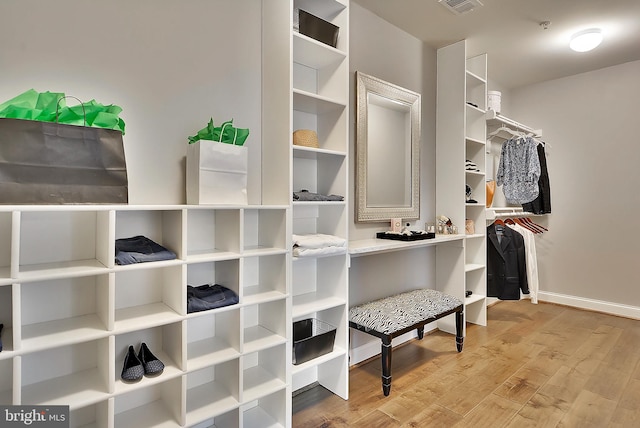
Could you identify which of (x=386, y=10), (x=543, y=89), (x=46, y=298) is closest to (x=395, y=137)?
(x=386, y=10)

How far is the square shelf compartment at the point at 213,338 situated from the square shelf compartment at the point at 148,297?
12cm

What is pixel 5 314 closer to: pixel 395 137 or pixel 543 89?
pixel 395 137

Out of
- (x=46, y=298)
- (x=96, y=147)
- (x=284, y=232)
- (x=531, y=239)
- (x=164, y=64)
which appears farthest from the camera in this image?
(x=531, y=239)

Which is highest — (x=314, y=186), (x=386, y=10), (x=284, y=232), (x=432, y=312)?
(x=386, y=10)

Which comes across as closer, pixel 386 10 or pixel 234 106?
pixel 234 106

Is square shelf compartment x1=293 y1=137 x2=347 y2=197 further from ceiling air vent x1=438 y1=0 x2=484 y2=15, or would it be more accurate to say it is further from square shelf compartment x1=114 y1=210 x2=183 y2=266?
ceiling air vent x1=438 y1=0 x2=484 y2=15

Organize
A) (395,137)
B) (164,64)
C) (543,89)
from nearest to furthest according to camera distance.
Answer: (164,64) < (395,137) < (543,89)

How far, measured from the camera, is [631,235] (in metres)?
3.78

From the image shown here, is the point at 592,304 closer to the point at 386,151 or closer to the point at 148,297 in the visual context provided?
the point at 386,151

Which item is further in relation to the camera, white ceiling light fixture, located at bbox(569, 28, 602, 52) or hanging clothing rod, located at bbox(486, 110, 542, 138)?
hanging clothing rod, located at bbox(486, 110, 542, 138)

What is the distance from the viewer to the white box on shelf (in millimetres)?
1561

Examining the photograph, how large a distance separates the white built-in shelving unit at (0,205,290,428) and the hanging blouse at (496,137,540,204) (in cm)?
278

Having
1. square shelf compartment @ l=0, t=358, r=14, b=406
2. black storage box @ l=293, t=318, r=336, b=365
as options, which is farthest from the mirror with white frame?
square shelf compartment @ l=0, t=358, r=14, b=406

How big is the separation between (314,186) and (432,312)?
124 cm
